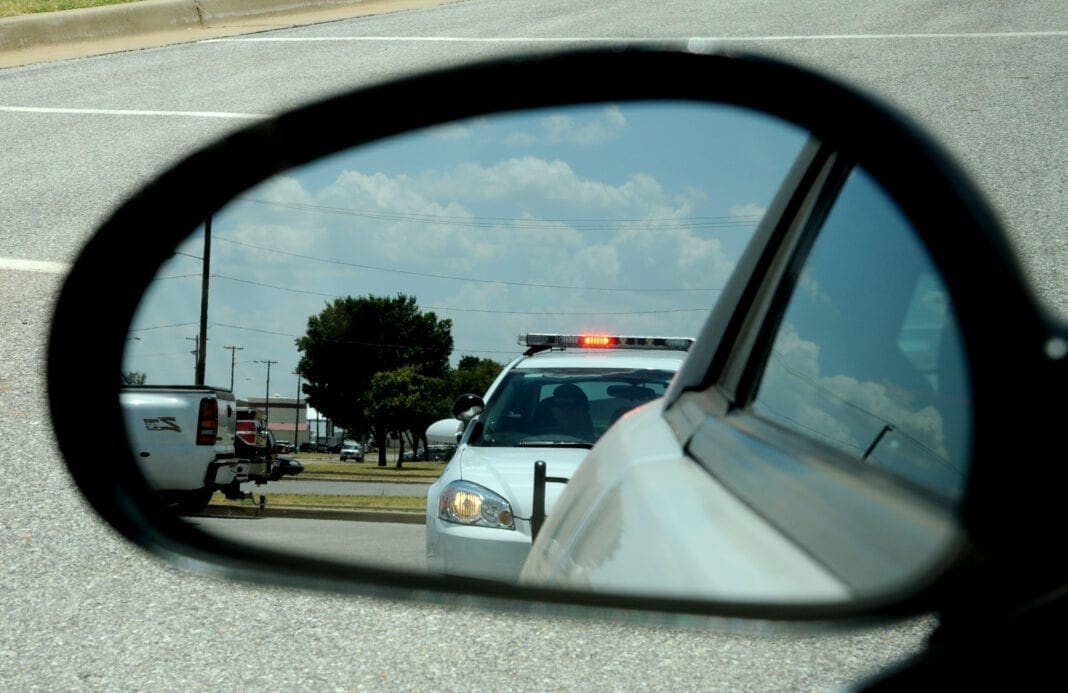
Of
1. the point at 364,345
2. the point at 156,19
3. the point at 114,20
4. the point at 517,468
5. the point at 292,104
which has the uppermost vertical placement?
the point at 156,19

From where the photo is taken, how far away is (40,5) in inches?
710

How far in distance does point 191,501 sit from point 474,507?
630mm

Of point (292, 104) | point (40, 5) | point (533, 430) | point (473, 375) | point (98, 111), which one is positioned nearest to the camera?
point (473, 375)

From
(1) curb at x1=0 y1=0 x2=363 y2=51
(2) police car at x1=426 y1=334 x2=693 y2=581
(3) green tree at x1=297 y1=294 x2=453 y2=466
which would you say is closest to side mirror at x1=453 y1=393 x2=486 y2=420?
(2) police car at x1=426 y1=334 x2=693 y2=581

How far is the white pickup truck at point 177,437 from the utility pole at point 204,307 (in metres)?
0.08

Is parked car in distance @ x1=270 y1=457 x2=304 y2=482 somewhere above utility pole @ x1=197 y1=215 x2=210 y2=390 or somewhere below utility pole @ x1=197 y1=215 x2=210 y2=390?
below

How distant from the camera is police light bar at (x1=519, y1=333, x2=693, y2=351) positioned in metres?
1.94

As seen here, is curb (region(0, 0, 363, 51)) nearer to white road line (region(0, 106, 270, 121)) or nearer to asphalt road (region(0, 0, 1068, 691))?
asphalt road (region(0, 0, 1068, 691))

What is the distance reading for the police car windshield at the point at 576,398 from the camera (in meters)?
2.23

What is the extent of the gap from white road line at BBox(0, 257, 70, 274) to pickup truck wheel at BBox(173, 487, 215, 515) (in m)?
6.85

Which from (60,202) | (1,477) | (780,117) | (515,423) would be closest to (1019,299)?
(780,117)

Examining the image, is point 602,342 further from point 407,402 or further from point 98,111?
point 98,111

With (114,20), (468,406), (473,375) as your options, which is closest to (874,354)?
(473,375)

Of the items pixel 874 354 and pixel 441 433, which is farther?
pixel 441 433
